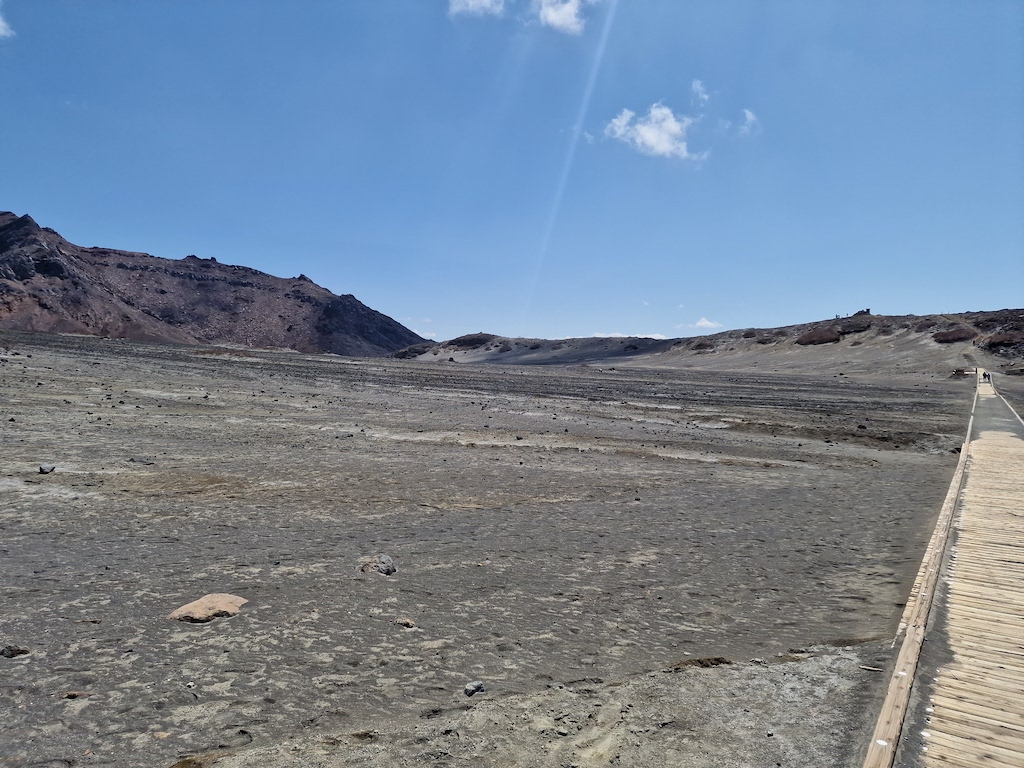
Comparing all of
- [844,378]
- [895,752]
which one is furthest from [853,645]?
[844,378]

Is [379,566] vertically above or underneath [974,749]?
underneath

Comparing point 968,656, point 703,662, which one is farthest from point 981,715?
point 703,662

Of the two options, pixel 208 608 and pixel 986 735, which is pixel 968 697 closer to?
pixel 986 735

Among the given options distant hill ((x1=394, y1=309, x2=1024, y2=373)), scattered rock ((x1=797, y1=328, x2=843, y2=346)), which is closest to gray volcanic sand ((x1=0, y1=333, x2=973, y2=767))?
distant hill ((x1=394, y1=309, x2=1024, y2=373))

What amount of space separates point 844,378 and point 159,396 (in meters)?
53.1

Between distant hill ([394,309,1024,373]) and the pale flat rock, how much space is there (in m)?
65.6

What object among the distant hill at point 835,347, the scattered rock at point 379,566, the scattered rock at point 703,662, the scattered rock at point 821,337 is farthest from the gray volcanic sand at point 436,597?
the scattered rock at point 821,337

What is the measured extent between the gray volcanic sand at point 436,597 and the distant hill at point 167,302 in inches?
3819

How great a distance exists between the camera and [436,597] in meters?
6.15

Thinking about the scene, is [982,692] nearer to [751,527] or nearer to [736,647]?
[736,647]

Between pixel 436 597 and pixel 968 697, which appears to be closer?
pixel 968 697

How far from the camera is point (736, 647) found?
17.6ft

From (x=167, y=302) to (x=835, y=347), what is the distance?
12825 cm

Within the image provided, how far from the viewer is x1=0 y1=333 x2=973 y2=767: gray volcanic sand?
12.6 feet
